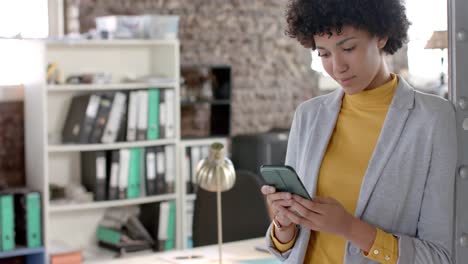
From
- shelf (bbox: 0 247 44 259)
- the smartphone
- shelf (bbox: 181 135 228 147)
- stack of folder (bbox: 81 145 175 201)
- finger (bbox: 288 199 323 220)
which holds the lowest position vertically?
shelf (bbox: 0 247 44 259)

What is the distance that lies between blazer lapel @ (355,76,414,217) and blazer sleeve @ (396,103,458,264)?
3.1 inches

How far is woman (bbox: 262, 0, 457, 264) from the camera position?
159cm

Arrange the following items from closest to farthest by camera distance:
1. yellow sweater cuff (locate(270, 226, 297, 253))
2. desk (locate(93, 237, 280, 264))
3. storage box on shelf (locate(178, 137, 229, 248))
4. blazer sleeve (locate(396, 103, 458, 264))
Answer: blazer sleeve (locate(396, 103, 458, 264)) → yellow sweater cuff (locate(270, 226, 297, 253)) → desk (locate(93, 237, 280, 264)) → storage box on shelf (locate(178, 137, 229, 248))

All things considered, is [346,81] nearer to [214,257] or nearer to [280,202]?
[280,202]

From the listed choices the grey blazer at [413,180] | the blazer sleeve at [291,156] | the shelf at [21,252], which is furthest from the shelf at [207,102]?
the grey blazer at [413,180]

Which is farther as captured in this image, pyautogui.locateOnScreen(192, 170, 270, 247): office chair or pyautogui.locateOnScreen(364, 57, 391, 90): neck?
pyautogui.locateOnScreen(192, 170, 270, 247): office chair

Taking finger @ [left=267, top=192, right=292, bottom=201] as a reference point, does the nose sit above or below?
above

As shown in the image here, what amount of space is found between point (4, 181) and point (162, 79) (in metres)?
1.22

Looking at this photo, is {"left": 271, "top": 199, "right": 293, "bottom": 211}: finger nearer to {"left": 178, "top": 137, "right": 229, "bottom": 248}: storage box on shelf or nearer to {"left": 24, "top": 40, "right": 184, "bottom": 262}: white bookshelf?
{"left": 24, "top": 40, "right": 184, "bottom": 262}: white bookshelf

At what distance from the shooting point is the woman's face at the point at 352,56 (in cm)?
165

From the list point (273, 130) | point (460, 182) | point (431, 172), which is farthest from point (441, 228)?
point (273, 130)

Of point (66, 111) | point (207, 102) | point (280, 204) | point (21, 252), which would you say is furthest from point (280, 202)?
point (207, 102)

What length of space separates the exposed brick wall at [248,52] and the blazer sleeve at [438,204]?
4261 mm

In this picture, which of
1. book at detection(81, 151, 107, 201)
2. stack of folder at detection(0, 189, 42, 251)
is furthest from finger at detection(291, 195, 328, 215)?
book at detection(81, 151, 107, 201)
